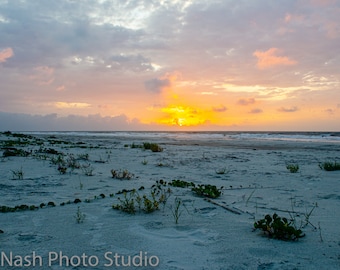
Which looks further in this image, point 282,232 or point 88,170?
point 88,170

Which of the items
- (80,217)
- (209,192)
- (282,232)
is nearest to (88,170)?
(209,192)

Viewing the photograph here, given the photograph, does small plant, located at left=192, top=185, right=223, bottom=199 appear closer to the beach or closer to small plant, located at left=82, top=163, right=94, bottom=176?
the beach

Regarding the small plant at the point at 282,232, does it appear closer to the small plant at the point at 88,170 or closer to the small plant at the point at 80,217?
the small plant at the point at 80,217

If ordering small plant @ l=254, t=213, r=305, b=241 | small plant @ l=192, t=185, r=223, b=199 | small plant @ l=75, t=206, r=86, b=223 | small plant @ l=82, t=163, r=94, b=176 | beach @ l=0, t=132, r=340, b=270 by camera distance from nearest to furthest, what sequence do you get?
beach @ l=0, t=132, r=340, b=270 → small plant @ l=254, t=213, r=305, b=241 → small plant @ l=75, t=206, r=86, b=223 → small plant @ l=192, t=185, r=223, b=199 → small plant @ l=82, t=163, r=94, b=176

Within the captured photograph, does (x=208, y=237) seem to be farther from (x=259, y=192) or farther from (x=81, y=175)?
(x=81, y=175)

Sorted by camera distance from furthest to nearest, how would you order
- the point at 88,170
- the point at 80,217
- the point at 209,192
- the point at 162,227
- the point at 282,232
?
the point at 88,170
the point at 209,192
the point at 80,217
the point at 162,227
the point at 282,232

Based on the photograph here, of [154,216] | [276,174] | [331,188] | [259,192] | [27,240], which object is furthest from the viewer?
[276,174]

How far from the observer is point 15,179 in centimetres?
692

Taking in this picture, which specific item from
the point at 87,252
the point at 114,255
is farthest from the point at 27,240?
the point at 114,255

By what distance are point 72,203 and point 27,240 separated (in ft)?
5.53

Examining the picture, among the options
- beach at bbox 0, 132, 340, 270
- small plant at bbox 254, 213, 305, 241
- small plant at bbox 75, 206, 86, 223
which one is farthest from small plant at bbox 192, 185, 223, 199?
small plant at bbox 75, 206, 86, 223

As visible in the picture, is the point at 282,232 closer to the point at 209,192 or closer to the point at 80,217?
Result: the point at 209,192

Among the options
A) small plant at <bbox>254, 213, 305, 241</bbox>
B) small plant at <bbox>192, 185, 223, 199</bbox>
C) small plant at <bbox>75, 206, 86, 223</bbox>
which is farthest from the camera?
small plant at <bbox>192, 185, 223, 199</bbox>

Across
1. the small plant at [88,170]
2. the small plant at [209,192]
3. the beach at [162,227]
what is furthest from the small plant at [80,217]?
the small plant at [88,170]
